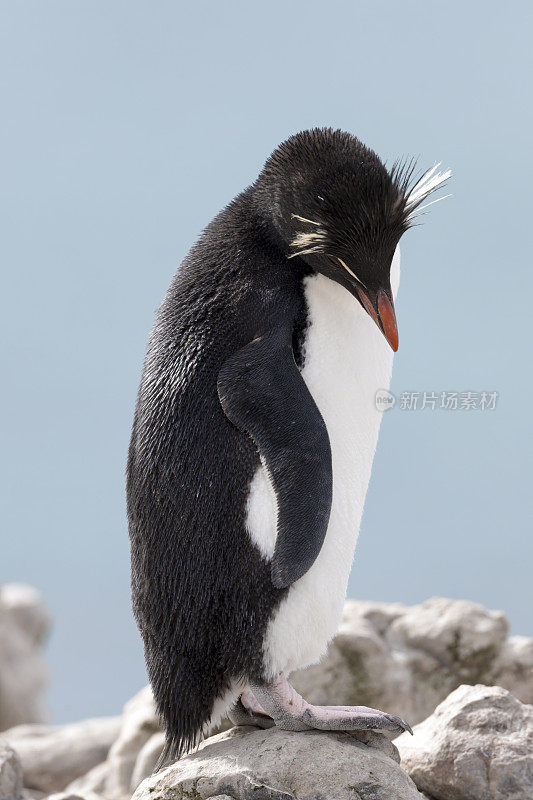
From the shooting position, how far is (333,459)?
113 inches

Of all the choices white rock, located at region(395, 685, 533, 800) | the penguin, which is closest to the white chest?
the penguin

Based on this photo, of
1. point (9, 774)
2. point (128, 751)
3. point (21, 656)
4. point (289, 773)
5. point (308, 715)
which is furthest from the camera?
point (21, 656)

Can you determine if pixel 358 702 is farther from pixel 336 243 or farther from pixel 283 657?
pixel 336 243

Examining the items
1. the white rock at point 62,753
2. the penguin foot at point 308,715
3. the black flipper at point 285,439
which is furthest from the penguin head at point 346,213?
the white rock at point 62,753

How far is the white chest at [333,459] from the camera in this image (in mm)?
2715

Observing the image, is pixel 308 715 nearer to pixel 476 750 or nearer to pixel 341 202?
pixel 476 750

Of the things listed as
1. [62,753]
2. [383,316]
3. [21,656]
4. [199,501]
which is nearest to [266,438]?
[199,501]

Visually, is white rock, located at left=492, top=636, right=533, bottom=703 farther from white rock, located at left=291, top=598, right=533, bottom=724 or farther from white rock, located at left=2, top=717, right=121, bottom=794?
white rock, located at left=2, top=717, right=121, bottom=794

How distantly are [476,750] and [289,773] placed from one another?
739 millimetres

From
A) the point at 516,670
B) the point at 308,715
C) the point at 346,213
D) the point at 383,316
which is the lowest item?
the point at 516,670

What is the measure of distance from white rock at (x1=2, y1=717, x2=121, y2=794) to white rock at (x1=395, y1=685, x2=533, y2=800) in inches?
114

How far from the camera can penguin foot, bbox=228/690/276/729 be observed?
9.63 ft

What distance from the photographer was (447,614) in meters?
4.90

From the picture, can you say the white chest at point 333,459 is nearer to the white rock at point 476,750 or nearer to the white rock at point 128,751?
the white rock at point 476,750
